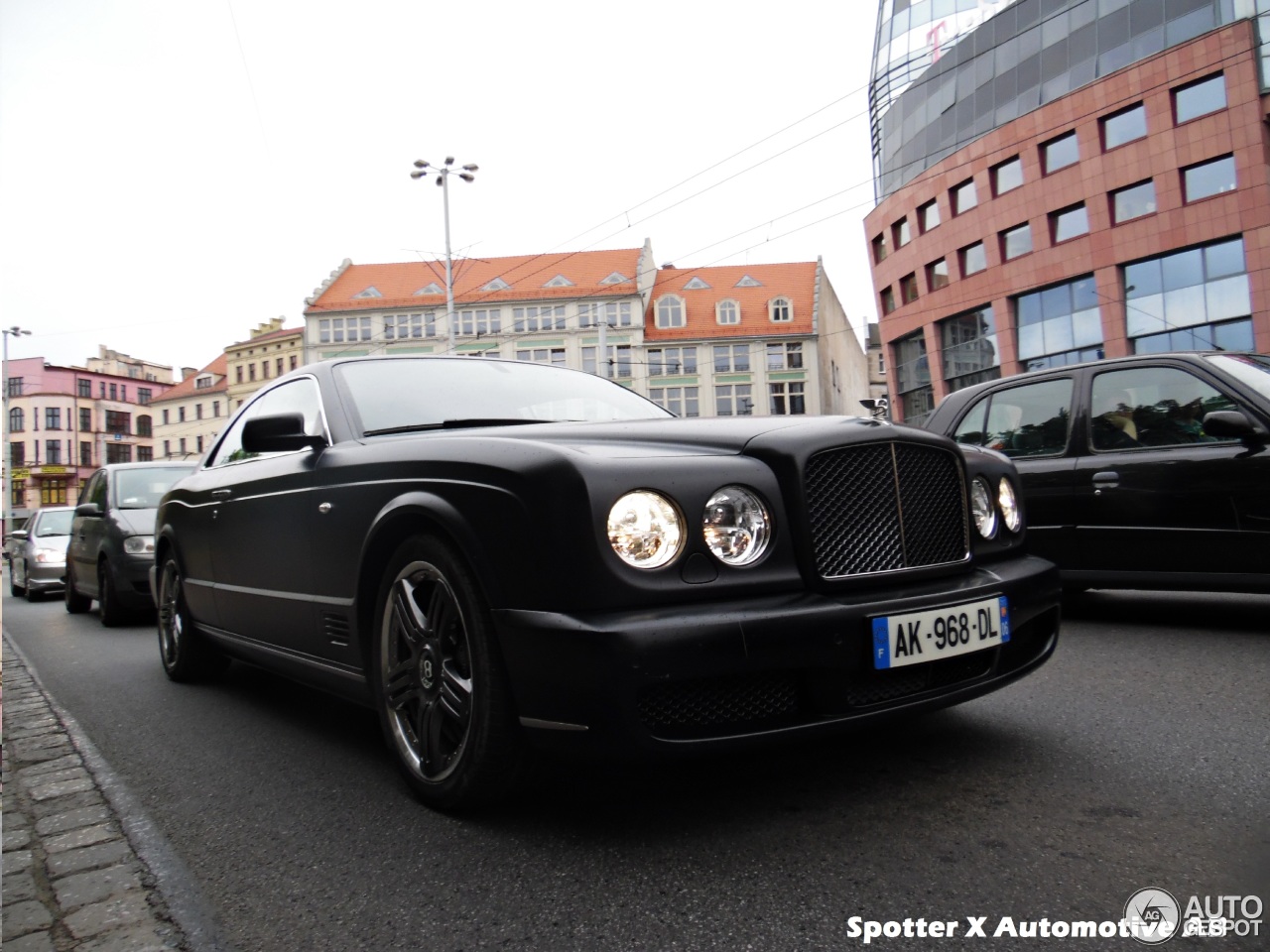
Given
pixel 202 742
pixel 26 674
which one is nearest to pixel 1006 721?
pixel 202 742

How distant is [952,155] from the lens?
35.9 metres

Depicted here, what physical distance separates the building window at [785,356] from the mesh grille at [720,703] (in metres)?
64.9

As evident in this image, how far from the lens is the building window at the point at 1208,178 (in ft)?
88.5

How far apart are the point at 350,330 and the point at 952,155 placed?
150 feet

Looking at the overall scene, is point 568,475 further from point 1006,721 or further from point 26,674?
point 26,674

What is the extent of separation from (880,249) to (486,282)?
105 ft

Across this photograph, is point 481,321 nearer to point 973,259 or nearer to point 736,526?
point 973,259

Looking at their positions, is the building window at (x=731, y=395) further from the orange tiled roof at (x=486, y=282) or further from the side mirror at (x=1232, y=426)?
the side mirror at (x=1232, y=426)

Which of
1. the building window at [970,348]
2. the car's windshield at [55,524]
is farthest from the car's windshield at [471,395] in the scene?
the building window at [970,348]

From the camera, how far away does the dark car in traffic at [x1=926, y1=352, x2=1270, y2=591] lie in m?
5.08

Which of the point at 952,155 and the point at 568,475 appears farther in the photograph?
the point at 952,155

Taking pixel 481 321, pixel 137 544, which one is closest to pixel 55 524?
pixel 137 544

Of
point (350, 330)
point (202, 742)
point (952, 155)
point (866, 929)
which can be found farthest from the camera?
point (350, 330)

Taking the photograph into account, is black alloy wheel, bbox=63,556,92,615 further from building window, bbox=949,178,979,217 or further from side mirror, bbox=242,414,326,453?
building window, bbox=949,178,979,217
